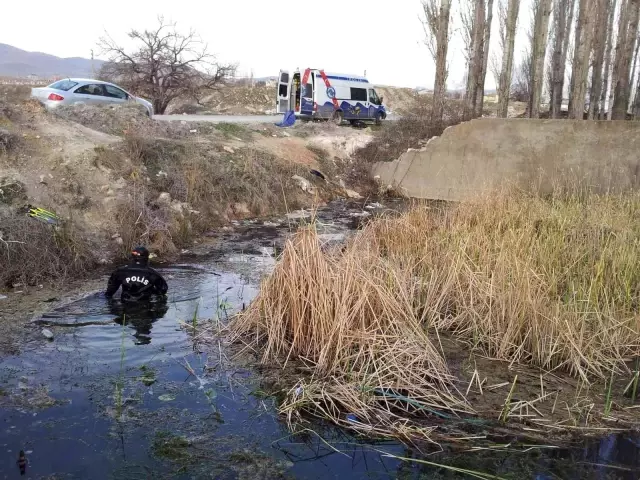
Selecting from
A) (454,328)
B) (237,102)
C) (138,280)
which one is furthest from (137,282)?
(237,102)

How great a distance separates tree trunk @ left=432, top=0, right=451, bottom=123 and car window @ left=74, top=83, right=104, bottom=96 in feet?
33.9

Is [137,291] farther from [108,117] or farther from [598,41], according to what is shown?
[598,41]

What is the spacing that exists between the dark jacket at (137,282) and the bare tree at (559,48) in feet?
75.9

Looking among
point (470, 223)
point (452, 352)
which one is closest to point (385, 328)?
point (452, 352)

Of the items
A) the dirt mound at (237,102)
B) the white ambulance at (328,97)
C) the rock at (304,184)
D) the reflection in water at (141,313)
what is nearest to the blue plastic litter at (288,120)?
the white ambulance at (328,97)

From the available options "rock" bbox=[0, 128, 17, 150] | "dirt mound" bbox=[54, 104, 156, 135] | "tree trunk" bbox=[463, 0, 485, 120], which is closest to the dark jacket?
"rock" bbox=[0, 128, 17, 150]

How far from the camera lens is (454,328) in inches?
237

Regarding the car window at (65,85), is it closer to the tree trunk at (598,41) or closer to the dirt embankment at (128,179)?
the dirt embankment at (128,179)

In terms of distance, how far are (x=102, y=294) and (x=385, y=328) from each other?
12.6ft

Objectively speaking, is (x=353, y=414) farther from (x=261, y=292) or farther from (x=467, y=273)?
(x=467, y=273)

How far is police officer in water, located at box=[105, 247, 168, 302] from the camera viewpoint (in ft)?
21.5

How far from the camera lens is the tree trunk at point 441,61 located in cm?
1862

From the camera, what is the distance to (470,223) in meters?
8.23

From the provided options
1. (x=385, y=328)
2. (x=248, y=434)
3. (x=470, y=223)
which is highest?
(x=470, y=223)
